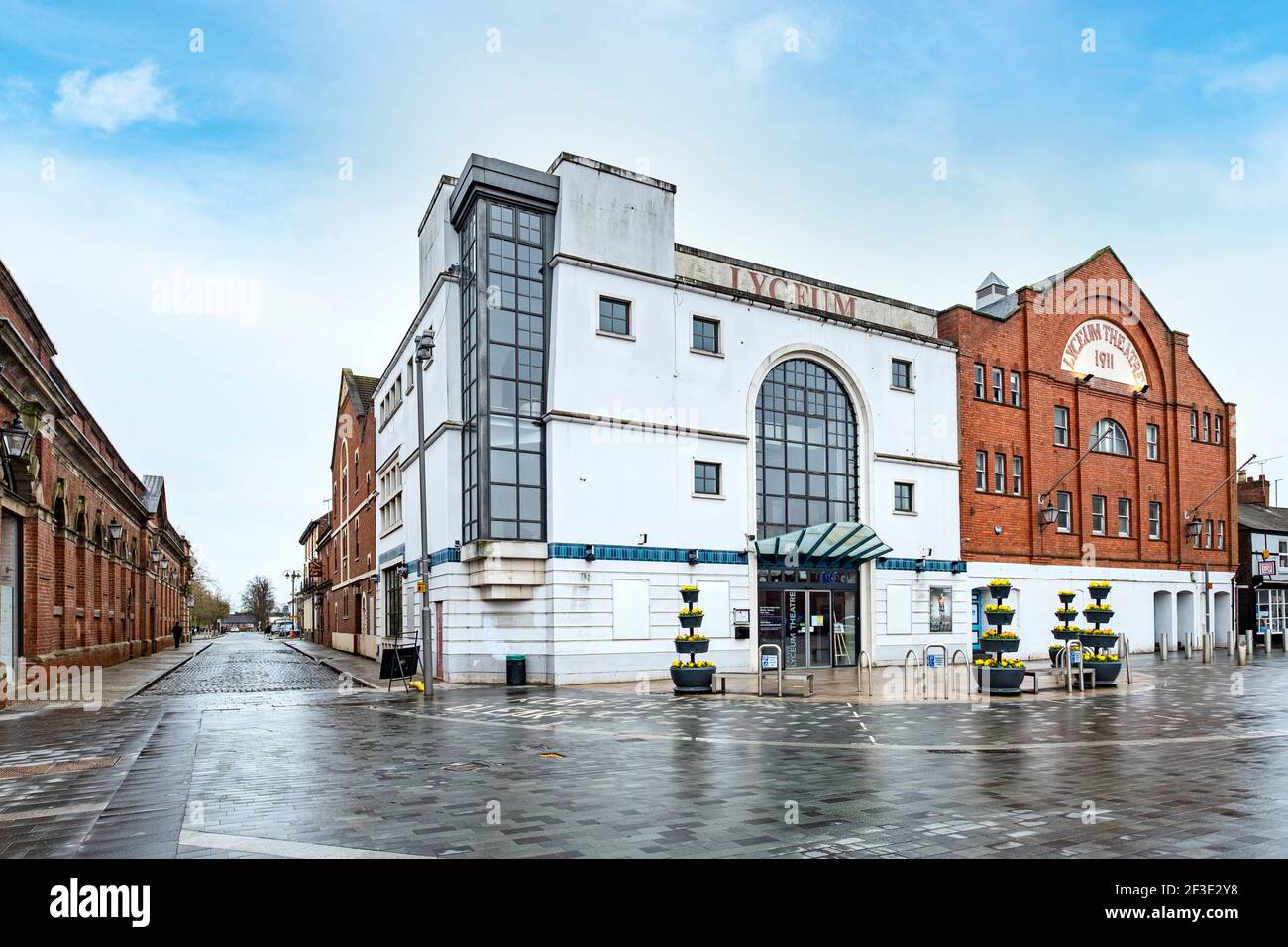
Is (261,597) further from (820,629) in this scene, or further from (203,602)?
(820,629)

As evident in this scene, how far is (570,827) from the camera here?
7801 mm

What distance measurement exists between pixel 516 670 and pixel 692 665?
5400mm

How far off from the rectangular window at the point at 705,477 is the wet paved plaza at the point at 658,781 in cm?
936

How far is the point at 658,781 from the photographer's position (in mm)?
10047

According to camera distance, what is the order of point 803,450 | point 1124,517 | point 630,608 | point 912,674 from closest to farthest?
point 630,608 < point 912,674 < point 803,450 < point 1124,517

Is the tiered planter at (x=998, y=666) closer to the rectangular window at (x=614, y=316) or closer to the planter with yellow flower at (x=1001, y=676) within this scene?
the planter with yellow flower at (x=1001, y=676)

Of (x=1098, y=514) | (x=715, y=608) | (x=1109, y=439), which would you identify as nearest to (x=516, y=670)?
(x=715, y=608)

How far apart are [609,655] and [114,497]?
68.0 feet

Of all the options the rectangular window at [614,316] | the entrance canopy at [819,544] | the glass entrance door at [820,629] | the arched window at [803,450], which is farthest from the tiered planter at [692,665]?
the glass entrance door at [820,629]
